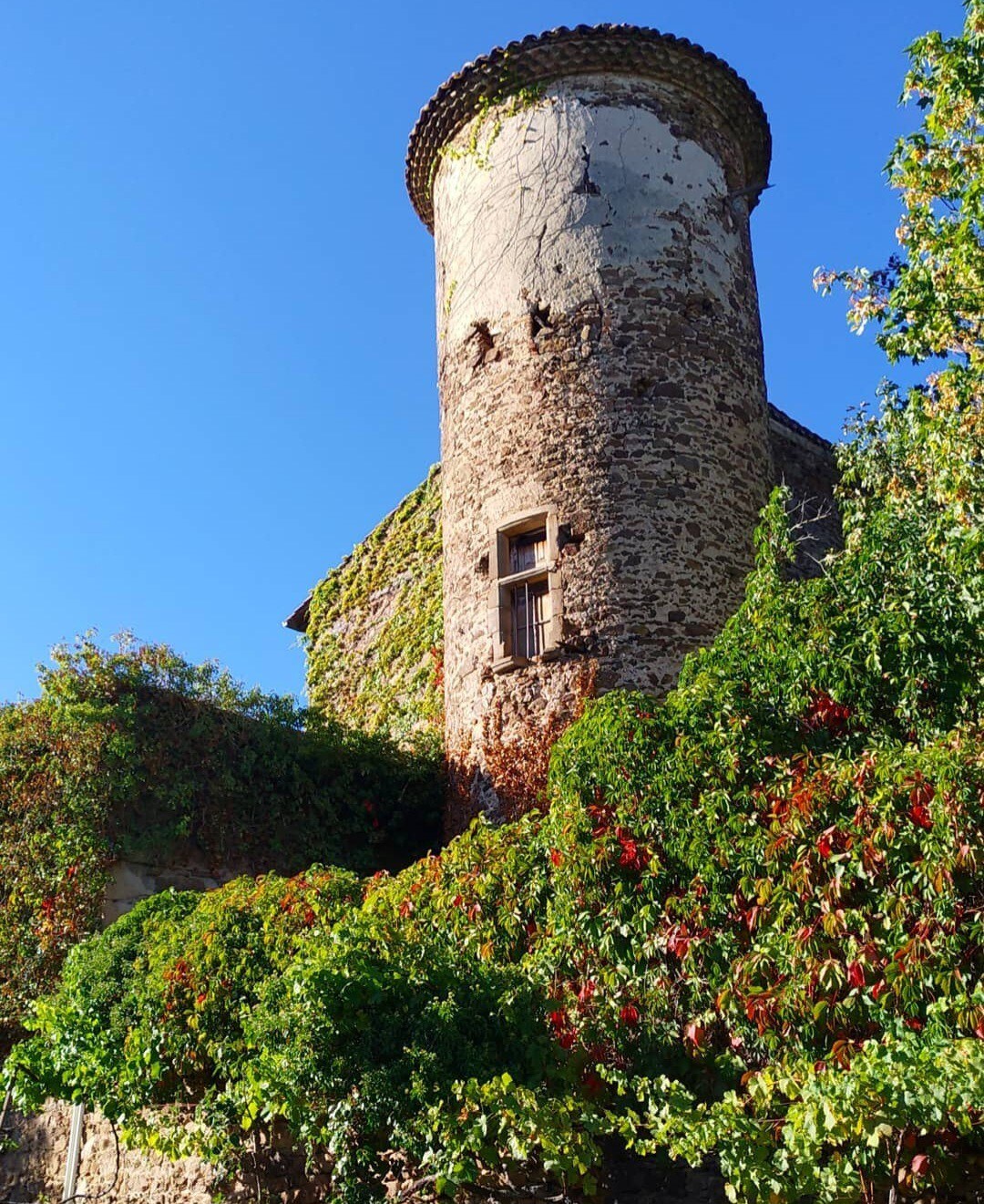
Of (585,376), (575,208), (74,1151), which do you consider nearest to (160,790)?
(74,1151)

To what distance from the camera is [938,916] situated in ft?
19.6

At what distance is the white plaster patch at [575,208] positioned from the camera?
1275 centimetres

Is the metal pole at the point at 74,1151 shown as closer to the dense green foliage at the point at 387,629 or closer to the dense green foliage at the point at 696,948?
the dense green foliage at the point at 696,948

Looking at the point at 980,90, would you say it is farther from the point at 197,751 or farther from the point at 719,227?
the point at 197,751

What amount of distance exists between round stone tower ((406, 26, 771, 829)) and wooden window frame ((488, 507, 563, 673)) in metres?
0.02

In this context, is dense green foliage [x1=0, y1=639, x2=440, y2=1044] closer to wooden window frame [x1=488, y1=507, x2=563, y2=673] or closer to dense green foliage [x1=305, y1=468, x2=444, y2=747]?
dense green foliage [x1=305, y1=468, x2=444, y2=747]

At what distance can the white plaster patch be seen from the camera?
41.8ft

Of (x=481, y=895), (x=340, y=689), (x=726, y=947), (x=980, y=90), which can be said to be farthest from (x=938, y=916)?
(x=340, y=689)

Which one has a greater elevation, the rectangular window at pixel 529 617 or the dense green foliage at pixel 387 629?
the dense green foliage at pixel 387 629

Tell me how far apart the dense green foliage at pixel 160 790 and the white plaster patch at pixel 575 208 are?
14.4 feet

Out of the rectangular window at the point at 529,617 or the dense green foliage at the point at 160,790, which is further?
the rectangular window at the point at 529,617

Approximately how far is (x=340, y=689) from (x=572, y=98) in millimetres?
8139

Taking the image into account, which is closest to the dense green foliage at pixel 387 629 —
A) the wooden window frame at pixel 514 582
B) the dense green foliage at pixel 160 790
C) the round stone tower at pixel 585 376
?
the dense green foliage at pixel 160 790

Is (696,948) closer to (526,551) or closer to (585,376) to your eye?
(526,551)
